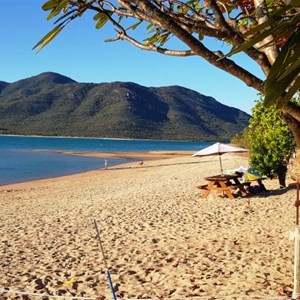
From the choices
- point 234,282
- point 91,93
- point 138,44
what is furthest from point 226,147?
point 91,93

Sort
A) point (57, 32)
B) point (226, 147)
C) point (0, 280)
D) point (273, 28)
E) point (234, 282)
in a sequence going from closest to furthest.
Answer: point (273, 28) → point (57, 32) → point (234, 282) → point (0, 280) → point (226, 147)

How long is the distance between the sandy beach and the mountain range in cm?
12061

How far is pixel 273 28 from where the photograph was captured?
1490mm

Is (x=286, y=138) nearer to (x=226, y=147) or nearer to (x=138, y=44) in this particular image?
(x=226, y=147)

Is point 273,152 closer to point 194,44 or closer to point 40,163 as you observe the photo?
point 194,44

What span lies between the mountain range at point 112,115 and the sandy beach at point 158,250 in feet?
396

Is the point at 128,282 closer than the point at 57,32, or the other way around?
the point at 57,32

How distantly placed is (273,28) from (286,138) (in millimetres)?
13656

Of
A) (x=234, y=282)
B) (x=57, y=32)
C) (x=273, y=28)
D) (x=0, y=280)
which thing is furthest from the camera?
(x=0, y=280)

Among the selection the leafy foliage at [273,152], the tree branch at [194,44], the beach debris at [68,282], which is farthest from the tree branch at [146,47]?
the leafy foliage at [273,152]

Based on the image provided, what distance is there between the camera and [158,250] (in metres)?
7.12

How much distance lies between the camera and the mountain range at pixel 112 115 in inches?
5472

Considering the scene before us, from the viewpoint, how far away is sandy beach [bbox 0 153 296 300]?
5.34 m

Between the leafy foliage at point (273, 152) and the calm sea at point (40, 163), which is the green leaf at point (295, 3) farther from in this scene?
the calm sea at point (40, 163)
